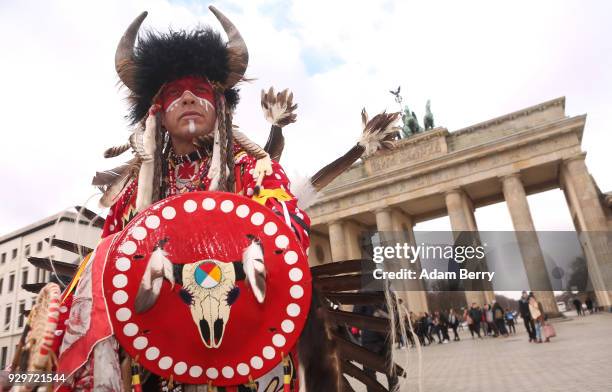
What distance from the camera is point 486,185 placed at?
99.0 ft

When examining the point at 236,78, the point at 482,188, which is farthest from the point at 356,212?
the point at 236,78

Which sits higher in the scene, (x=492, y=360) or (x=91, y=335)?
(x=91, y=335)

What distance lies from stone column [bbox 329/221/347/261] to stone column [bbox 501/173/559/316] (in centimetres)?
1158

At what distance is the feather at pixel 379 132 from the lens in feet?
7.40

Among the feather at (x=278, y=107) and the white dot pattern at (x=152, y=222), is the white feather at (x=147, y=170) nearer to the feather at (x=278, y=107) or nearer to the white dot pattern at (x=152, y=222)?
the white dot pattern at (x=152, y=222)

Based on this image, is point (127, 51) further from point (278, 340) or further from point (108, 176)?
point (278, 340)

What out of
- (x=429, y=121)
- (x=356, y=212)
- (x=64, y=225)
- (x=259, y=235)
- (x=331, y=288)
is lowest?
(x=331, y=288)

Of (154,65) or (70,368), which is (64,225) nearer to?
(154,65)

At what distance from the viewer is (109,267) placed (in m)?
1.24

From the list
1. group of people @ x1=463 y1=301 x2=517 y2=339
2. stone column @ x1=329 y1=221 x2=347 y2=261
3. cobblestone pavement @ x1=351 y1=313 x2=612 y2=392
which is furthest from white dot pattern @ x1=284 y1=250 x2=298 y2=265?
stone column @ x1=329 y1=221 x2=347 y2=261

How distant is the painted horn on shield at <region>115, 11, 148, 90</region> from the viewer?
200 centimetres

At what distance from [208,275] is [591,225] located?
29.0 meters

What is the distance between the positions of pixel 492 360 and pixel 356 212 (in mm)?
22720

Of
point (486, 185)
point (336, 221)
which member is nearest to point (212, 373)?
point (336, 221)
